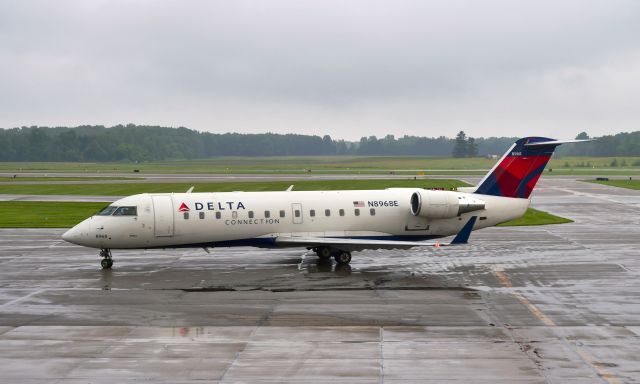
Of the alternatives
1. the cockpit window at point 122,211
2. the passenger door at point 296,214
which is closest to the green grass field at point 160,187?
the cockpit window at point 122,211

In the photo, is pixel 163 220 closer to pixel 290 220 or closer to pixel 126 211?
pixel 126 211

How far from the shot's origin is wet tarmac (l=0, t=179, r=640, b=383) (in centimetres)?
1614

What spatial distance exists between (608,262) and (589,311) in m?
9.63

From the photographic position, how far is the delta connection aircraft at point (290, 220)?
94.9 ft

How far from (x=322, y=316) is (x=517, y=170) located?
47.2 ft

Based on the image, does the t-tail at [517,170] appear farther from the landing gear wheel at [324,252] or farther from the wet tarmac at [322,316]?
the landing gear wheel at [324,252]

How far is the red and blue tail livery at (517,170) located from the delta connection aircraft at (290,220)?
362 mm

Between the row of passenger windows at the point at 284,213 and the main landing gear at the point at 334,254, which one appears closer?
the row of passenger windows at the point at 284,213

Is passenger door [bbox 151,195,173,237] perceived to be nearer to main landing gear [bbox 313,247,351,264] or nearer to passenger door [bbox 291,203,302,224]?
passenger door [bbox 291,203,302,224]

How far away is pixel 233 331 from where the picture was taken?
19.4 m

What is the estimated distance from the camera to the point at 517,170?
31828 mm

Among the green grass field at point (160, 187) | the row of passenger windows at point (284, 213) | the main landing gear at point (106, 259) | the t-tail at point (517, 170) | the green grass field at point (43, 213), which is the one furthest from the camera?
the green grass field at point (160, 187)

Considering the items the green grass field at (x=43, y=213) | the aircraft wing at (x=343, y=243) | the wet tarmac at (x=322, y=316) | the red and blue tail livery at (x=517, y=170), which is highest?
→ the red and blue tail livery at (x=517, y=170)

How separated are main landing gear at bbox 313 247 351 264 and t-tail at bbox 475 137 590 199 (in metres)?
6.66
